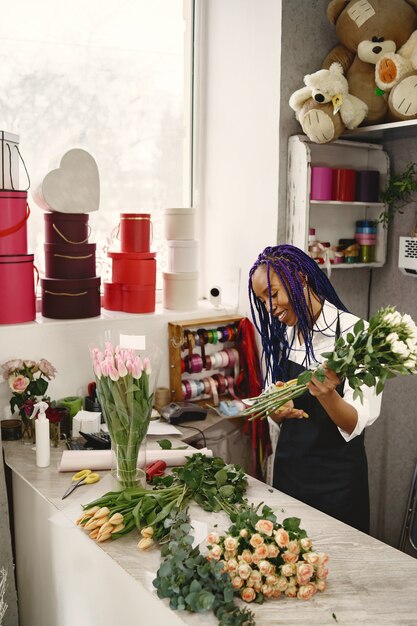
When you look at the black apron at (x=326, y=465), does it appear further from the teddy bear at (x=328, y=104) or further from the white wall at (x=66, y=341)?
the teddy bear at (x=328, y=104)

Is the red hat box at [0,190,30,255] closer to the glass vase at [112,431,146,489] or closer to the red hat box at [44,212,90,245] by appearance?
the red hat box at [44,212,90,245]

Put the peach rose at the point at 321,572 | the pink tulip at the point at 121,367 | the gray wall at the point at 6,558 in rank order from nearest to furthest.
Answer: the peach rose at the point at 321,572
the pink tulip at the point at 121,367
the gray wall at the point at 6,558

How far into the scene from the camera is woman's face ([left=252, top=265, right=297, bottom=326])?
2.22 metres

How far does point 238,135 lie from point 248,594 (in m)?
2.30

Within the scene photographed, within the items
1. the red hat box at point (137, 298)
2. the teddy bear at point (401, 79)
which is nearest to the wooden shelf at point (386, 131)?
the teddy bear at point (401, 79)

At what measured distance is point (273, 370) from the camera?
8.16ft

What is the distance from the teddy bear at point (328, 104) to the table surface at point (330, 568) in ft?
4.95

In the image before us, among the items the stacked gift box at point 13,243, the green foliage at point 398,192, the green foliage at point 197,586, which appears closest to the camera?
the green foliage at point 197,586

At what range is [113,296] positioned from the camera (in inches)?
121

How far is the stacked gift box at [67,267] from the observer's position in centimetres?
281

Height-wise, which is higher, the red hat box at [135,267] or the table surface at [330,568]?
the red hat box at [135,267]

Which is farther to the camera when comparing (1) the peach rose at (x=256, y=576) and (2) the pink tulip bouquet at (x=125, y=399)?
(2) the pink tulip bouquet at (x=125, y=399)

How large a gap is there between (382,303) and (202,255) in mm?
951

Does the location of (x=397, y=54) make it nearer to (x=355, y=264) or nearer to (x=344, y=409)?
(x=355, y=264)
